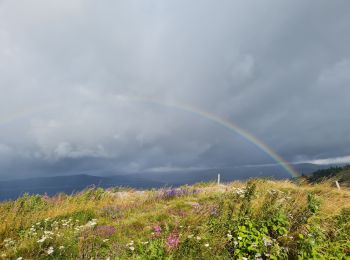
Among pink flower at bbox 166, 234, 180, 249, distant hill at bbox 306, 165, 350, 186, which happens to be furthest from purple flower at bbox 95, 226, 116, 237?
distant hill at bbox 306, 165, 350, 186

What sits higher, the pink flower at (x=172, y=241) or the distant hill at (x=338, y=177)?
the distant hill at (x=338, y=177)

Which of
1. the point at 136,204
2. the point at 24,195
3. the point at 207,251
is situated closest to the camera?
the point at 207,251

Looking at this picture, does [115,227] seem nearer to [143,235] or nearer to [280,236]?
[143,235]

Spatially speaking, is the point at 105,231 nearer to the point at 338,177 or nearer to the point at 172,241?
the point at 172,241

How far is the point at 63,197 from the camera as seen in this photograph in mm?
14969

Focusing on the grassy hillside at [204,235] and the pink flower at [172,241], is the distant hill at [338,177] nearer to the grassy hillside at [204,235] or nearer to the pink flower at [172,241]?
the grassy hillside at [204,235]

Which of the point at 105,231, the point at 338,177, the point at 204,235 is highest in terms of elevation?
the point at 338,177

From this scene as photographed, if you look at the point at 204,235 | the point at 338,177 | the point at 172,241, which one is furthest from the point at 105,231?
the point at 338,177

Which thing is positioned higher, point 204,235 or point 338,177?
point 338,177

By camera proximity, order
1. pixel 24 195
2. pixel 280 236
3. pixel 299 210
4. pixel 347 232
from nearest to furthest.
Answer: pixel 280 236, pixel 347 232, pixel 299 210, pixel 24 195

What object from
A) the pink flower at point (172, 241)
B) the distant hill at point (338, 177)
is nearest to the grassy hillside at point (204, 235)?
the pink flower at point (172, 241)

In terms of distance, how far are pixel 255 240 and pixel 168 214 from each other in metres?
3.93

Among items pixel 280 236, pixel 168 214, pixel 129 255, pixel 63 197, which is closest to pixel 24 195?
pixel 63 197

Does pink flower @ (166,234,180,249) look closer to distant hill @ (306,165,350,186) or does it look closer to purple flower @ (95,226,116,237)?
purple flower @ (95,226,116,237)
